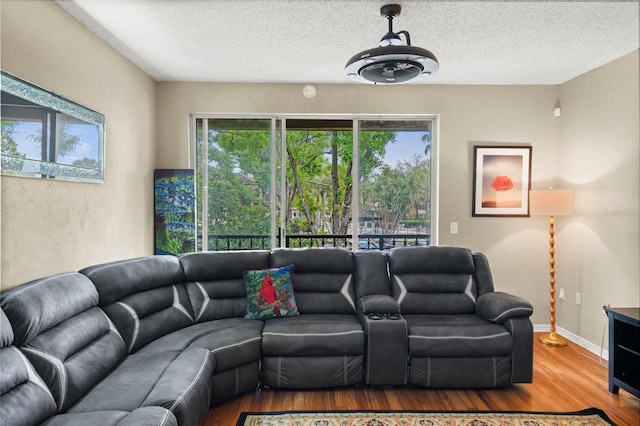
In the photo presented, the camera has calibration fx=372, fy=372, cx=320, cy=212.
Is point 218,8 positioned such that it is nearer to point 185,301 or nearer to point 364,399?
point 185,301

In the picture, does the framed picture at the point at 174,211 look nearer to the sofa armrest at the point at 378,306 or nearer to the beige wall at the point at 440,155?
the beige wall at the point at 440,155

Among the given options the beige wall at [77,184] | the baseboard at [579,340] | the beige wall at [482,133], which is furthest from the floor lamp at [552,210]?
the beige wall at [77,184]

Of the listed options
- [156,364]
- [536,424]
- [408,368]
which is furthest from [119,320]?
[536,424]

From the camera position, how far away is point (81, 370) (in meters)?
1.88

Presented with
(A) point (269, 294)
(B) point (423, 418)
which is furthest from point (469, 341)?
(A) point (269, 294)

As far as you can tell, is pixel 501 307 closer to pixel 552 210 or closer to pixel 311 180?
pixel 552 210

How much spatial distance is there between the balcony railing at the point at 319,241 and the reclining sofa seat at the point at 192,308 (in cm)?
96

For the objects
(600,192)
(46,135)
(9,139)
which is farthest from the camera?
(600,192)

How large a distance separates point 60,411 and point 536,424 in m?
2.66

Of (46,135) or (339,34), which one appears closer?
(46,135)

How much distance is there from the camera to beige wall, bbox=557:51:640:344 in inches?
125

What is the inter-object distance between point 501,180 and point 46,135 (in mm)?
4172

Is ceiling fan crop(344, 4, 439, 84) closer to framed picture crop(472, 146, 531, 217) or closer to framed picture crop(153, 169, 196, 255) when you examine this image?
framed picture crop(472, 146, 531, 217)

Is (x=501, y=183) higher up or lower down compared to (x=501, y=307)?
higher up
